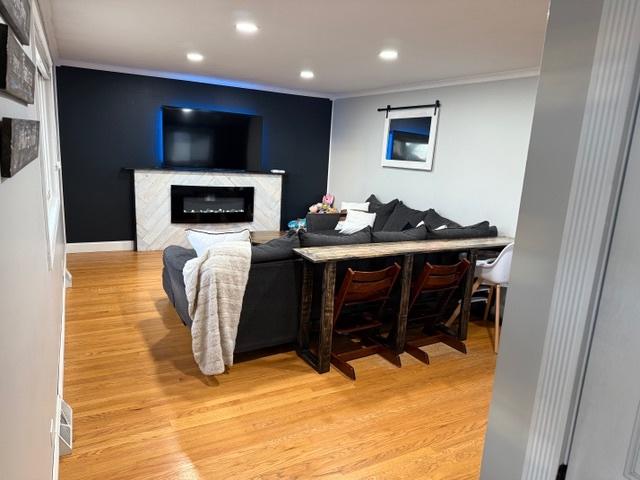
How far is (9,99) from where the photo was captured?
954 millimetres

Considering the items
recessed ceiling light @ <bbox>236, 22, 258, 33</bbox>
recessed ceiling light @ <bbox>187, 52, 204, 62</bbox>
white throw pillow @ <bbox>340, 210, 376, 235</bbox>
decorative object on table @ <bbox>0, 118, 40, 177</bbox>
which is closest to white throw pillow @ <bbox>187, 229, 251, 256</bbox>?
recessed ceiling light @ <bbox>236, 22, 258, 33</bbox>

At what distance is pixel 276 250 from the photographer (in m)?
3.15

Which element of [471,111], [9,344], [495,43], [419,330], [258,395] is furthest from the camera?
[471,111]

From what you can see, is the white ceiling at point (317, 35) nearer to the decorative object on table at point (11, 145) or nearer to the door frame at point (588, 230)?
the door frame at point (588, 230)

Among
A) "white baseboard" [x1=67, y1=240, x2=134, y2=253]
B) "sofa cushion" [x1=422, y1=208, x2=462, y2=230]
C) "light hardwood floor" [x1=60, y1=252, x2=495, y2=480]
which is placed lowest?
"light hardwood floor" [x1=60, y1=252, x2=495, y2=480]

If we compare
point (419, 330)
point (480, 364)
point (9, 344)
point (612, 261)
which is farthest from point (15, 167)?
point (419, 330)

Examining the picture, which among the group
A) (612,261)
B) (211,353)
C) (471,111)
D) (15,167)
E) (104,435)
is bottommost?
(104,435)

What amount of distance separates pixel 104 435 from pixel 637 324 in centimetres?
253

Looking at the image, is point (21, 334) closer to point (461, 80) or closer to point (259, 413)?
point (259, 413)

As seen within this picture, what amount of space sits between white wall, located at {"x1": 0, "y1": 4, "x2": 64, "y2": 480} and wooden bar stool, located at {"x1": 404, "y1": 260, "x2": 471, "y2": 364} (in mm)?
2661

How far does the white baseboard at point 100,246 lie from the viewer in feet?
19.7

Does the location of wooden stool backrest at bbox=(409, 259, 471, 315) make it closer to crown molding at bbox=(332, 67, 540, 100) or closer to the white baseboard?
crown molding at bbox=(332, 67, 540, 100)

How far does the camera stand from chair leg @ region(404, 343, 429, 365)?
344cm

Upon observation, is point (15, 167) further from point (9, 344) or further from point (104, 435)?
point (104, 435)
